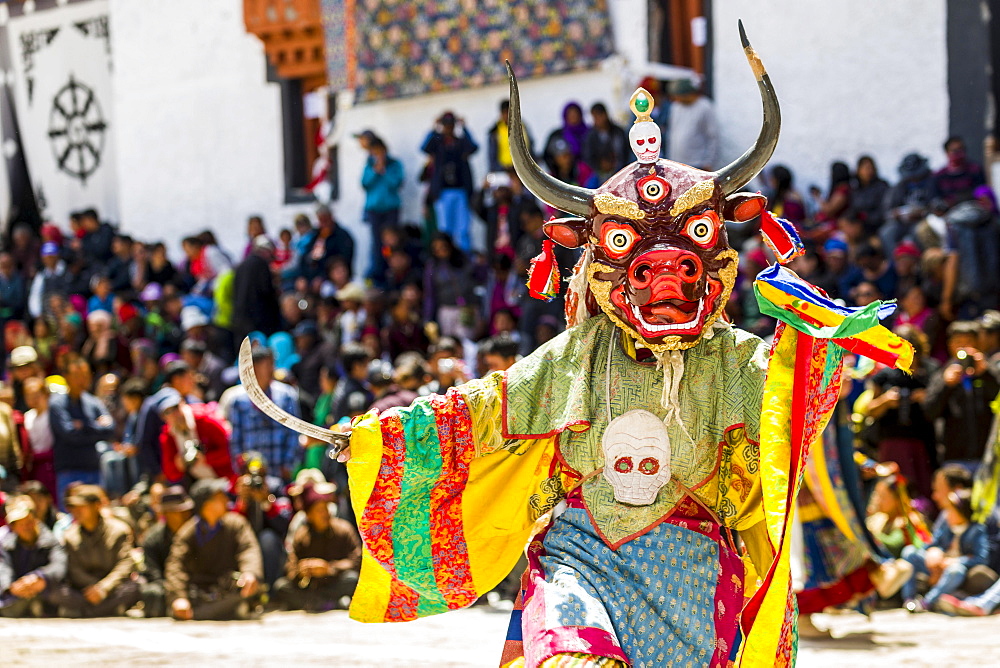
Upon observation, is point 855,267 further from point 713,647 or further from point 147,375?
point 713,647

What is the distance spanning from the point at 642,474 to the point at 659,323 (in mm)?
427

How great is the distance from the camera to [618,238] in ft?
15.7

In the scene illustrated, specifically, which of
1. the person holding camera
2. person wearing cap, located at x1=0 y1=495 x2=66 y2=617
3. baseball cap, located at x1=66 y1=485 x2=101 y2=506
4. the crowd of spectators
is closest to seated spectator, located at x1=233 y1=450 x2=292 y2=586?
the crowd of spectators

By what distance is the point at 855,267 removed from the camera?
412 inches

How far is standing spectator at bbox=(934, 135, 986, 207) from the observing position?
1077cm

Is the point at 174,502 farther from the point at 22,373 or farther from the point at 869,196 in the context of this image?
the point at 869,196

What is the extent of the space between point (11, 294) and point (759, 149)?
12321 mm

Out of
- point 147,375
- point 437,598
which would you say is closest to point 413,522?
point 437,598

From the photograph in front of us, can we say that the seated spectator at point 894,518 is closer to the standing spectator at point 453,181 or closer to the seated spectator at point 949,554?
the seated spectator at point 949,554

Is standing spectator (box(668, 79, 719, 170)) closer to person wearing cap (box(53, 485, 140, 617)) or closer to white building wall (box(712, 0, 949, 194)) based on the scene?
white building wall (box(712, 0, 949, 194))

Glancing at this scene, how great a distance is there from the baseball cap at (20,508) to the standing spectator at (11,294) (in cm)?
627

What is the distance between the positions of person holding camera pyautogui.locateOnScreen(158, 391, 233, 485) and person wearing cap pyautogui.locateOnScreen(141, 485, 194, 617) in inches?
15.4

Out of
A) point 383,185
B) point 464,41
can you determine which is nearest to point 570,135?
point 383,185

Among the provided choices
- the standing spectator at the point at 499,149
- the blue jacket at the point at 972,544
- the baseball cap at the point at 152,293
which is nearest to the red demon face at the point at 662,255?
the blue jacket at the point at 972,544
